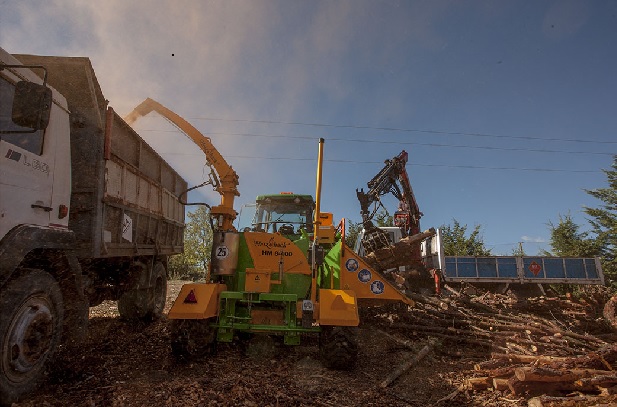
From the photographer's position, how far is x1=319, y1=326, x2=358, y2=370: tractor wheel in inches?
196

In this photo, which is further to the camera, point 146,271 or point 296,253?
point 146,271

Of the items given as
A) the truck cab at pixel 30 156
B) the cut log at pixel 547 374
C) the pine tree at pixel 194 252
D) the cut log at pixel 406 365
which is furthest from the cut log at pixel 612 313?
the pine tree at pixel 194 252

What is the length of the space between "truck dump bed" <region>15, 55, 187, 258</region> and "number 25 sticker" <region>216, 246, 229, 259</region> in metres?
1.46

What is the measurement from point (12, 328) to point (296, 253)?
142 inches

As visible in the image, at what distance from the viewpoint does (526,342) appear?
6660mm

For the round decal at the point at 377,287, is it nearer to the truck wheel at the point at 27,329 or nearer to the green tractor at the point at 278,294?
the green tractor at the point at 278,294

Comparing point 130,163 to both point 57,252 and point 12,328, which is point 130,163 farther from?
point 12,328

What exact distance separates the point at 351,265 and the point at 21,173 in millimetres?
4528

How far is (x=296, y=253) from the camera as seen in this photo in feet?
19.4

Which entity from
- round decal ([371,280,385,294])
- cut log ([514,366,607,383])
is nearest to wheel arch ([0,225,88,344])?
round decal ([371,280,385,294])

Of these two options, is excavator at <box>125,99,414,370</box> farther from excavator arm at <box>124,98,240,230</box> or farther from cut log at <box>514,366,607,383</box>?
cut log at <box>514,366,607,383</box>

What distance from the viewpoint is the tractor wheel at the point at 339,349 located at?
4.98 m

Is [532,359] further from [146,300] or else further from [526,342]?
[146,300]

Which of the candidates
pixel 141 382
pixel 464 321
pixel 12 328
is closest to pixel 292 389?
pixel 141 382
